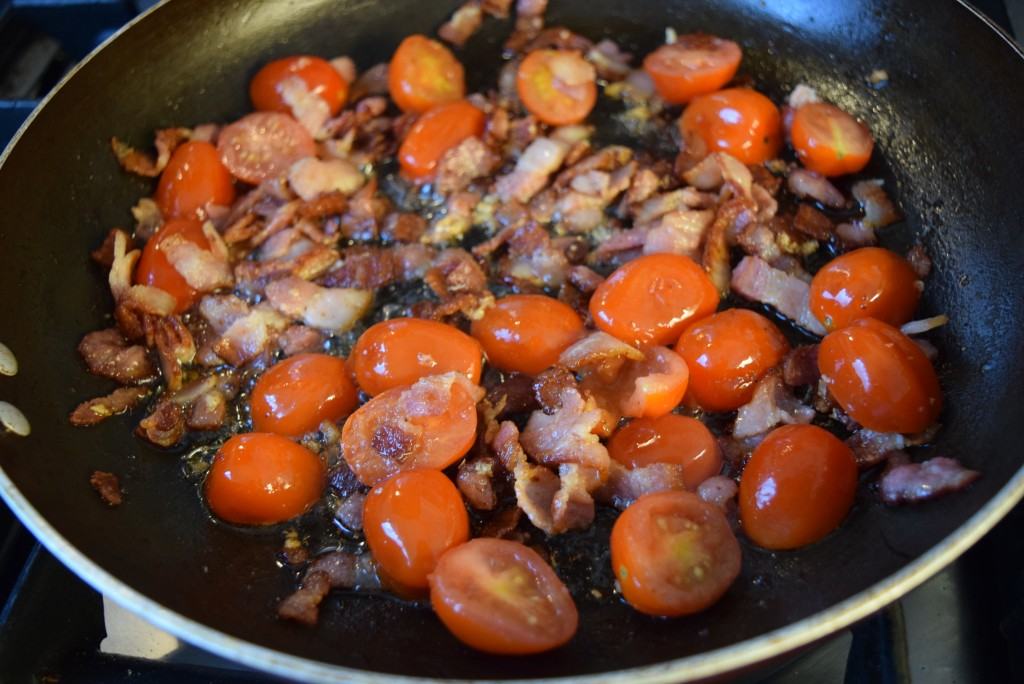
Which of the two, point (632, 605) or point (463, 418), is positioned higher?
point (463, 418)

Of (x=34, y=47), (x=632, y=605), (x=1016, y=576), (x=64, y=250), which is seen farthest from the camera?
(x=34, y=47)

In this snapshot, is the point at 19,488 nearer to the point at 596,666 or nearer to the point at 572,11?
the point at 596,666

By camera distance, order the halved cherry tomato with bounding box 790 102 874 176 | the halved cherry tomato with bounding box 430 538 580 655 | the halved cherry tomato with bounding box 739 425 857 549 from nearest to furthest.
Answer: the halved cherry tomato with bounding box 430 538 580 655 → the halved cherry tomato with bounding box 739 425 857 549 → the halved cherry tomato with bounding box 790 102 874 176

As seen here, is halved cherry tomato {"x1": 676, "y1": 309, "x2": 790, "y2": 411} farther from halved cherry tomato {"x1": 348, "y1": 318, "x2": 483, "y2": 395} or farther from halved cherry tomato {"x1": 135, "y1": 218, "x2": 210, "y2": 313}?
halved cherry tomato {"x1": 135, "y1": 218, "x2": 210, "y2": 313}

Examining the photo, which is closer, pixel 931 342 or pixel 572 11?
pixel 931 342

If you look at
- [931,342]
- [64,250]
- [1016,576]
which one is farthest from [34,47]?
[1016,576]

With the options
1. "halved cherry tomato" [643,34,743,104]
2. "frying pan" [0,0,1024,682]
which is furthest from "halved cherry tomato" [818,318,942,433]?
"halved cherry tomato" [643,34,743,104]

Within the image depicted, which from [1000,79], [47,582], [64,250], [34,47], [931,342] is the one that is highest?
[34,47]
